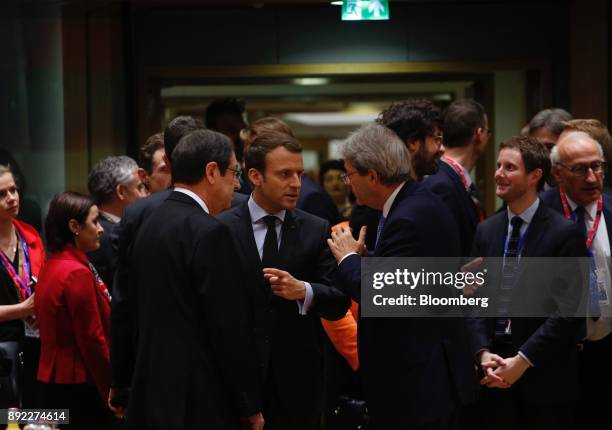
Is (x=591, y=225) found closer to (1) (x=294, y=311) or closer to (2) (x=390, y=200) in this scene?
(2) (x=390, y=200)

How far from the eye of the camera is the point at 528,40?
25.7ft

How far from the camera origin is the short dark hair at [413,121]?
435 centimetres

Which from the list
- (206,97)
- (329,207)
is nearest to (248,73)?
(206,97)

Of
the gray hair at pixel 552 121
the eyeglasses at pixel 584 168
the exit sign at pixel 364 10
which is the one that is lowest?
the eyeglasses at pixel 584 168

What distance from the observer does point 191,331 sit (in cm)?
328

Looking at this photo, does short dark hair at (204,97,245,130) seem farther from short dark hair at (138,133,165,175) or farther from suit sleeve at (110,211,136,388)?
suit sleeve at (110,211,136,388)

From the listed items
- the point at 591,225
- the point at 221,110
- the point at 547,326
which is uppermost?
the point at 221,110

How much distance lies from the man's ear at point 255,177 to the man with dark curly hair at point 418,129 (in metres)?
0.69

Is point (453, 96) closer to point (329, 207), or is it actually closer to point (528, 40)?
point (528, 40)

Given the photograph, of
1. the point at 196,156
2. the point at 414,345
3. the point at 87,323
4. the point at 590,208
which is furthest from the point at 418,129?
the point at 87,323

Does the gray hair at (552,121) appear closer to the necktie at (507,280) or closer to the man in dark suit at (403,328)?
the necktie at (507,280)

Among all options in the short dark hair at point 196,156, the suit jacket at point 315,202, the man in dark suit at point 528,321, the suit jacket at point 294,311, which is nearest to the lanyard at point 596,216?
the man in dark suit at point 528,321

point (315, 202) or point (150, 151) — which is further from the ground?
Result: point (150, 151)

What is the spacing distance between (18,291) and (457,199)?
2.10 m
